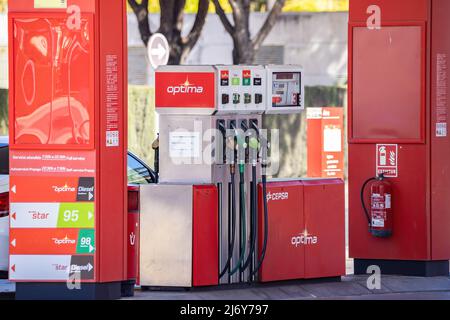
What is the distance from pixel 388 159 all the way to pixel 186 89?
269cm

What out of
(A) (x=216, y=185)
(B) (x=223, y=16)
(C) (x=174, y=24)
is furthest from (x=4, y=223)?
(B) (x=223, y=16)

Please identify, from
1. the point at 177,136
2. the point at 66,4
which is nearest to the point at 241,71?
the point at 177,136

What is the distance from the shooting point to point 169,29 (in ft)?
66.5

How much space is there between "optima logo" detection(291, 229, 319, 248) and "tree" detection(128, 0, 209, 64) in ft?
34.7

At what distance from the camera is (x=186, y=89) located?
31.1 feet

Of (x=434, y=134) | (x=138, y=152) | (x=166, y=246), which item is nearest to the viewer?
(x=166, y=246)

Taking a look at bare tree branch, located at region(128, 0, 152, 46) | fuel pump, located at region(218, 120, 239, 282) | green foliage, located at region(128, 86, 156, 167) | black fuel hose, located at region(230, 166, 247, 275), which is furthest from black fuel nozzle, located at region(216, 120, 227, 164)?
green foliage, located at region(128, 86, 156, 167)

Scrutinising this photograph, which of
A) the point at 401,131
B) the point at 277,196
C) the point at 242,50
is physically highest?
the point at 242,50

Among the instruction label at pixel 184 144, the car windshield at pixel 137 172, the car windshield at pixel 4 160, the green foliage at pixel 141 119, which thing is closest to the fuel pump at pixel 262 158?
the instruction label at pixel 184 144

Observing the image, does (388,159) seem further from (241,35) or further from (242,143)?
(241,35)

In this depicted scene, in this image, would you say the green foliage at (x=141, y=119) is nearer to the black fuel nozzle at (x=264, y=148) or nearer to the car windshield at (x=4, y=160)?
the car windshield at (x=4, y=160)

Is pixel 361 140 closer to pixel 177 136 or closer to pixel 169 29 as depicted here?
pixel 177 136
